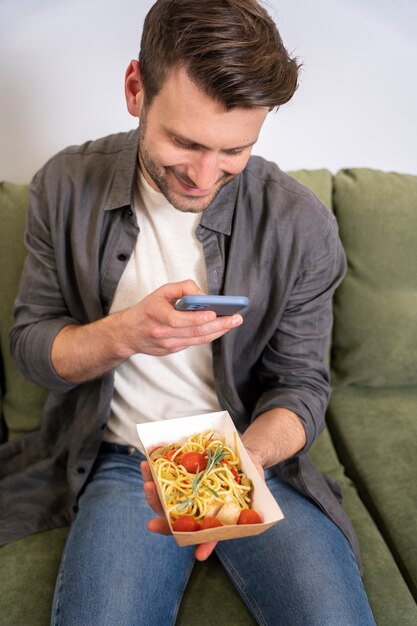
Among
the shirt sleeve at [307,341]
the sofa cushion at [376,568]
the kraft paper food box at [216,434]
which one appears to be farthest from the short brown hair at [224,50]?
the sofa cushion at [376,568]

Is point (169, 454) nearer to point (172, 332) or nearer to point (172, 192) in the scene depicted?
point (172, 332)

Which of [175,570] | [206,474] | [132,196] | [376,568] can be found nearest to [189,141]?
[132,196]

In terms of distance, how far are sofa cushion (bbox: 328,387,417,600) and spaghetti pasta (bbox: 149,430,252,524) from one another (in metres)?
0.55

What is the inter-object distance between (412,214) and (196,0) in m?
0.93

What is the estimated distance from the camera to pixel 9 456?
1481 mm

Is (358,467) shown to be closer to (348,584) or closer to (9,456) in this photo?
(348,584)

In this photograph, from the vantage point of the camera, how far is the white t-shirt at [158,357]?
1248 millimetres

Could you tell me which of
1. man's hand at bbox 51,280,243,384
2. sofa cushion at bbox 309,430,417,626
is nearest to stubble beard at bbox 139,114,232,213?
man's hand at bbox 51,280,243,384

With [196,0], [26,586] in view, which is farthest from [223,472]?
[196,0]

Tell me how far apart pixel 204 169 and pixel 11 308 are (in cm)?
76

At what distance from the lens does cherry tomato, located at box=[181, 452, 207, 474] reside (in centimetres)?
100

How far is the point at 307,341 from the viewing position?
1322 millimetres

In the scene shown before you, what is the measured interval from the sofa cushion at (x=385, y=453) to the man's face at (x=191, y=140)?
855 mm

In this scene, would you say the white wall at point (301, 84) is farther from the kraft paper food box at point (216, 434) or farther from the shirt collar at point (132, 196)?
the kraft paper food box at point (216, 434)
